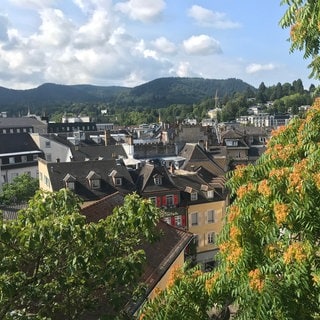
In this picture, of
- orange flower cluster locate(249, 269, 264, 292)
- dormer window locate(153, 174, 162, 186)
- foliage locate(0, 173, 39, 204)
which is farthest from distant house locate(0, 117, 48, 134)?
orange flower cluster locate(249, 269, 264, 292)

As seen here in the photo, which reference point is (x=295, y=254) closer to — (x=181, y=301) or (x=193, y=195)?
(x=181, y=301)

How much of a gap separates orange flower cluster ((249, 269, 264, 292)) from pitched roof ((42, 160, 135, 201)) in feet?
102

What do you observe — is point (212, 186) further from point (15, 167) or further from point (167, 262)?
point (15, 167)

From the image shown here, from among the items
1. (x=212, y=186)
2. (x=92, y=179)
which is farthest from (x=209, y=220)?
(x=92, y=179)

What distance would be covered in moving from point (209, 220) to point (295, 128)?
104ft

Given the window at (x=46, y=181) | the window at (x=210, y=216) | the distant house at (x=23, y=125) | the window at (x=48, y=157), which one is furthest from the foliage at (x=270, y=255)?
the distant house at (x=23, y=125)

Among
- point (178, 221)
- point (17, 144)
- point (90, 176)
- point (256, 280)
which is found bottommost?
point (178, 221)

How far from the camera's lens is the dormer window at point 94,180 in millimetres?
37438

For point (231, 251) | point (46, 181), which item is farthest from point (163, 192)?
point (231, 251)

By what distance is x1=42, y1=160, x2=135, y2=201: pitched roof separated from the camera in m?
37.0

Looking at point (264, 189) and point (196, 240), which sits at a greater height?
point (264, 189)

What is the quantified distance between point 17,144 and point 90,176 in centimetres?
3375

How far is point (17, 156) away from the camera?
64.5 m

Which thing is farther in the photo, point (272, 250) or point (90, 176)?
point (90, 176)
